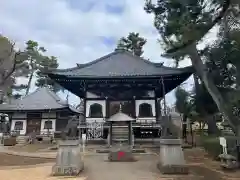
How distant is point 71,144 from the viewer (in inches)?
312

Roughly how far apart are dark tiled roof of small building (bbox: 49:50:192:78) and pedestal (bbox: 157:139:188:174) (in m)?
9.50

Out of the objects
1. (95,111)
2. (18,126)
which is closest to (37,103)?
(18,126)

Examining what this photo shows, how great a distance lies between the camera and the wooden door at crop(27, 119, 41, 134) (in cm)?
2736

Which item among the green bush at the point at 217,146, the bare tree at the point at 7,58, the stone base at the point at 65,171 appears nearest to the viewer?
the stone base at the point at 65,171

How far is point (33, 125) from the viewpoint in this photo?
27453 millimetres

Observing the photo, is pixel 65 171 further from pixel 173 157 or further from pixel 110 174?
pixel 173 157

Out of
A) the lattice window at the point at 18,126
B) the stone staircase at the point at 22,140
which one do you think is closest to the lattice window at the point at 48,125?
the lattice window at the point at 18,126

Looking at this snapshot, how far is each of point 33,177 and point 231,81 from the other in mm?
9880

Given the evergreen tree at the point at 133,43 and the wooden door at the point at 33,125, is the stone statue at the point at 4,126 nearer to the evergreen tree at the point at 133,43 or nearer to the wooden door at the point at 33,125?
the wooden door at the point at 33,125

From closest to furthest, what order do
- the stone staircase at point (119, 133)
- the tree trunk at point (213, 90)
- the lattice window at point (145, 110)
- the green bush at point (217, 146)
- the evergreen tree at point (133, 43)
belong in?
1. the green bush at point (217, 146)
2. the tree trunk at point (213, 90)
3. the stone staircase at point (119, 133)
4. the lattice window at point (145, 110)
5. the evergreen tree at point (133, 43)

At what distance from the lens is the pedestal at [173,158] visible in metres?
7.81

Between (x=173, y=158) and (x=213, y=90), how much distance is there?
5.22 m

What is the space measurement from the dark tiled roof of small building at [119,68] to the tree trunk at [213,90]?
4.33 m

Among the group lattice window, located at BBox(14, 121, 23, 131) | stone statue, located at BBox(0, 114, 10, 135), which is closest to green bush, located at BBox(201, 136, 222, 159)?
lattice window, located at BBox(14, 121, 23, 131)
